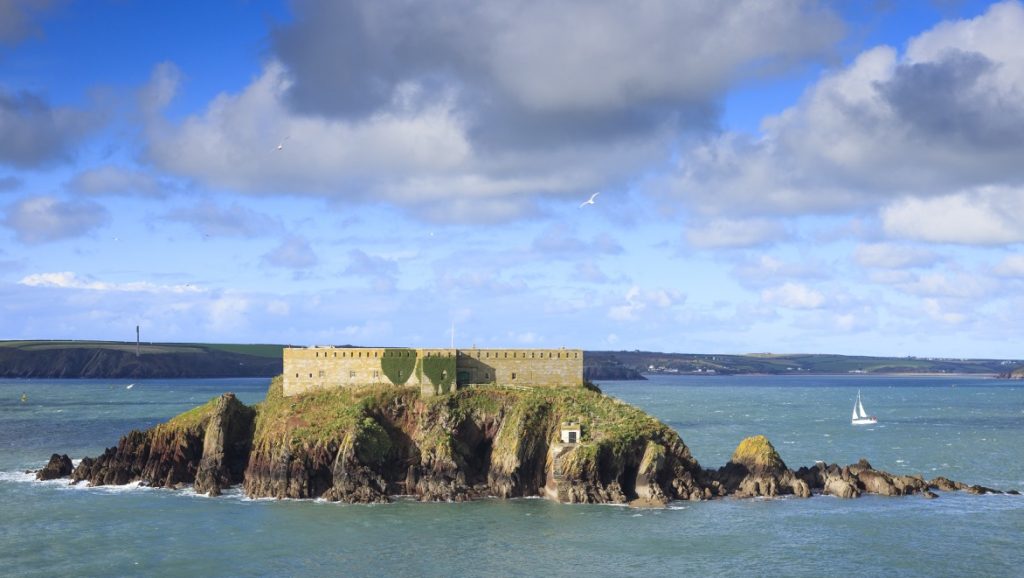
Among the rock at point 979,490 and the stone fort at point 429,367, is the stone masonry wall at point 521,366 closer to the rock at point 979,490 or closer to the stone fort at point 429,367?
the stone fort at point 429,367

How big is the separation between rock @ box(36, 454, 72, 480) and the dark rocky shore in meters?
4.71

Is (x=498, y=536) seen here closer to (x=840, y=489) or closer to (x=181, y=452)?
(x=840, y=489)

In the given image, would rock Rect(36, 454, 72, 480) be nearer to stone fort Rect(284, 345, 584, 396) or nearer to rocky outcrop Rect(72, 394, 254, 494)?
rocky outcrop Rect(72, 394, 254, 494)

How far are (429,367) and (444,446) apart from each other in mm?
Answer: 10495

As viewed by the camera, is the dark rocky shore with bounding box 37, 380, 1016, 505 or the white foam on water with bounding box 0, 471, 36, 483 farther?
the white foam on water with bounding box 0, 471, 36, 483

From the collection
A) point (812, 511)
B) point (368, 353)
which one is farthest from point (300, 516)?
point (812, 511)

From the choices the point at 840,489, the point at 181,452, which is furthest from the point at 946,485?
the point at 181,452

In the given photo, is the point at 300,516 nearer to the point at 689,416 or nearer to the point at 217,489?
the point at 217,489

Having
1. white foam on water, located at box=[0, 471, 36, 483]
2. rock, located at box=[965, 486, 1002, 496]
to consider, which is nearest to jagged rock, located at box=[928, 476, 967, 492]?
rock, located at box=[965, 486, 1002, 496]

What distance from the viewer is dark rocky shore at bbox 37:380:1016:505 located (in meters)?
81.6

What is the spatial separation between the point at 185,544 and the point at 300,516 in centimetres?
994

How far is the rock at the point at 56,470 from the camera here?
316 ft

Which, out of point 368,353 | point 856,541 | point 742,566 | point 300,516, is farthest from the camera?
point 368,353

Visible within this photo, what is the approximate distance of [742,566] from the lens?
61688 millimetres
